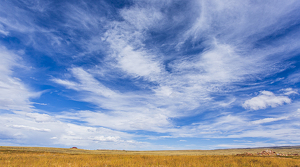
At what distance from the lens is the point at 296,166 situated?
16891 millimetres

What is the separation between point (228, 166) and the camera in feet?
51.6

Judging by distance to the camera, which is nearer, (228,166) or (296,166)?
(228,166)

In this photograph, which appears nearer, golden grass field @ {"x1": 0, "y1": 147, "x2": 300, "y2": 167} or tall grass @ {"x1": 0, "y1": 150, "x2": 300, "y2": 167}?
tall grass @ {"x1": 0, "y1": 150, "x2": 300, "y2": 167}

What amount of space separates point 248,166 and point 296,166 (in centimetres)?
607

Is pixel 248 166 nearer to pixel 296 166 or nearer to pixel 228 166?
pixel 228 166

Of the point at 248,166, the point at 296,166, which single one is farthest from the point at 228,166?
the point at 296,166

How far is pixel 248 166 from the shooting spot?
1611 cm

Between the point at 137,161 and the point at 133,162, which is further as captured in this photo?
the point at 137,161

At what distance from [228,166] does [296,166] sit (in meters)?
8.49

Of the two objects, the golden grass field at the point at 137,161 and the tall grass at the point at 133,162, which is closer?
the tall grass at the point at 133,162

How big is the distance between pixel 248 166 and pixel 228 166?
2418mm
